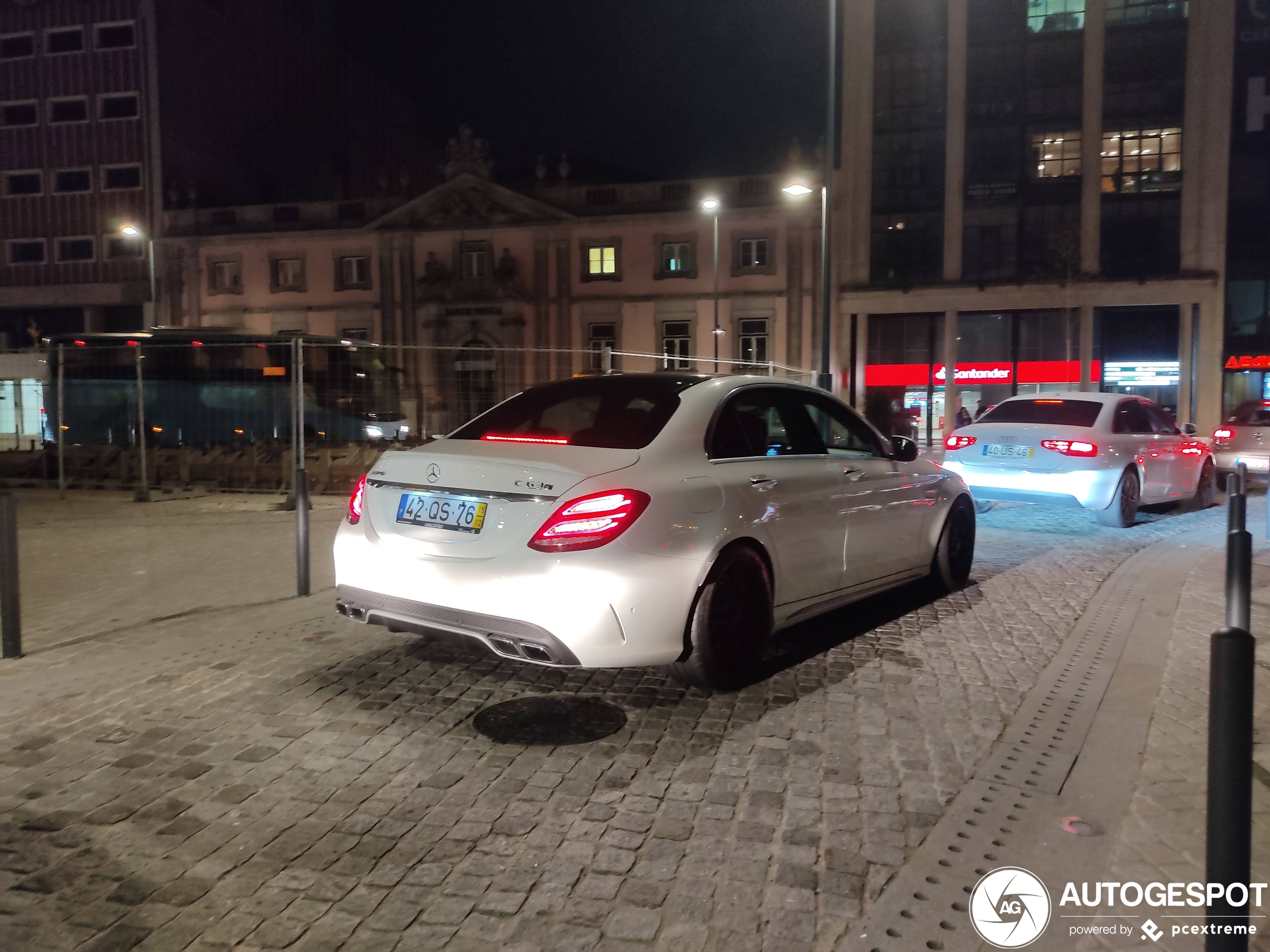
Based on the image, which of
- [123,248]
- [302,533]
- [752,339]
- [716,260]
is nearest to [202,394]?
[302,533]

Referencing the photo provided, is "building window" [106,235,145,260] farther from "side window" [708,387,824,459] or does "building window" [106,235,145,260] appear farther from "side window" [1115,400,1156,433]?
"side window" [708,387,824,459]

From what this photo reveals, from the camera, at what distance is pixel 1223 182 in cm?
3547

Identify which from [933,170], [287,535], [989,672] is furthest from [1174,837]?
[933,170]

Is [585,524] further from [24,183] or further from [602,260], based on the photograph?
[24,183]

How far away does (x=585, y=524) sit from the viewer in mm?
4117

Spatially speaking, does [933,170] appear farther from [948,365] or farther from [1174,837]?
[1174,837]

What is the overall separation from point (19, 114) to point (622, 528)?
56.0 metres

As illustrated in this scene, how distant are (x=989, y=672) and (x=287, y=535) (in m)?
7.55

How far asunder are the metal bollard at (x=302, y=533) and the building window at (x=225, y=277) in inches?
1691

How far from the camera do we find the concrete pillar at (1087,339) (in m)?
36.1

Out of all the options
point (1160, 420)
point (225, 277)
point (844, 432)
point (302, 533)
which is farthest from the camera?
point (225, 277)

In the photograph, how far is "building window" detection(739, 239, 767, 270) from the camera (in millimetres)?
41094

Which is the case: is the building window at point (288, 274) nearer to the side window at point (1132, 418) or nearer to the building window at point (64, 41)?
the building window at point (64, 41)

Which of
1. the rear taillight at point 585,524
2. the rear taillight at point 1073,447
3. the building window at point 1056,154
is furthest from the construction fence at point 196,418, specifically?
the building window at point 1056,154
